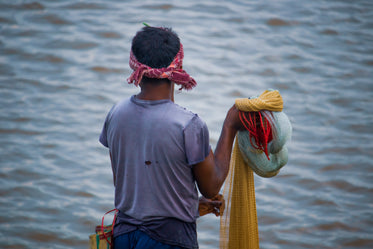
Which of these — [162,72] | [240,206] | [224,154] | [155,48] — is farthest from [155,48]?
[240,206]

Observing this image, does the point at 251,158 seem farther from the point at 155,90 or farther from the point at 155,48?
the point at 155,48

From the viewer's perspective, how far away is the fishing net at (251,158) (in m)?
2.23

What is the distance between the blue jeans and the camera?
2043 mm

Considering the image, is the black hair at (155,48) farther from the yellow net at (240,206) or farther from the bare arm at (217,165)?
the yellow net at (240,206)

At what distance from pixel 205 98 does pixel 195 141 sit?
446 centimetres

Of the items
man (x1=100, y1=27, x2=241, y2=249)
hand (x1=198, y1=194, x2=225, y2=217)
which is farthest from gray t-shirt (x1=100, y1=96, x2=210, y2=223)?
hand (x1=198, y1=194, x2=225, y2=217)

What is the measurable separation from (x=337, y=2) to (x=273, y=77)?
2.47m

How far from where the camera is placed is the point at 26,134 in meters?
5.48

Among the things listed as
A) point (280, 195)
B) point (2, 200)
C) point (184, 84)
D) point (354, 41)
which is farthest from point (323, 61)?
point (184, 84)

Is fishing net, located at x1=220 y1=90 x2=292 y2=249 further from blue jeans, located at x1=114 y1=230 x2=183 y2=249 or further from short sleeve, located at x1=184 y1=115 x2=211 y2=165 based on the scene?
blue jeans, located at x1=114 y1=230 x2=183 y2=249

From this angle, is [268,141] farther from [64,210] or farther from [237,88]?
[237,88]

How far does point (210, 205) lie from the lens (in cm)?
241

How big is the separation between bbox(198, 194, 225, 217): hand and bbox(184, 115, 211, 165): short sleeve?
0.45 meters

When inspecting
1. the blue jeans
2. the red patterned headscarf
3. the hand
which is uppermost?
the red patterned headscarf
